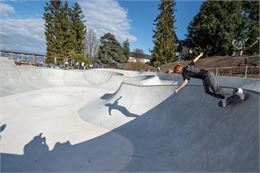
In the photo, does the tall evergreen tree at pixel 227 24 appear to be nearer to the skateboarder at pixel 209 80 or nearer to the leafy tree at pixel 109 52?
the leafy tree at pixel 109 52

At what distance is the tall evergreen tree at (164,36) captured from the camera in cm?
3653

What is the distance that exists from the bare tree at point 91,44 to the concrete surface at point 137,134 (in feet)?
152

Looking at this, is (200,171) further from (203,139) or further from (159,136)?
(159,136)

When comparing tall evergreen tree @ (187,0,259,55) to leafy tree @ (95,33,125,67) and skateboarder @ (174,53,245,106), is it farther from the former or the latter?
skateboarder @ (174,53,245,106)

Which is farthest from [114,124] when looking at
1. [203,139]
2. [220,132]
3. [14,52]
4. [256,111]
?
[14,52]

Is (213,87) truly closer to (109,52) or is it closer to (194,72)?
(194,72)

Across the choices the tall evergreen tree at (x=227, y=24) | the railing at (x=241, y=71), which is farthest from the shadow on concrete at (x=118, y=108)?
the tall evergreen tree at (x=227, y=24)

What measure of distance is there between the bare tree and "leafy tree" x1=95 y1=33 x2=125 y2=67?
7982mm

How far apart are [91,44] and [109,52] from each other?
11915 millimetres

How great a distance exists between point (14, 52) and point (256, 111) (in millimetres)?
22921

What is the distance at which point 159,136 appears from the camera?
6.60m

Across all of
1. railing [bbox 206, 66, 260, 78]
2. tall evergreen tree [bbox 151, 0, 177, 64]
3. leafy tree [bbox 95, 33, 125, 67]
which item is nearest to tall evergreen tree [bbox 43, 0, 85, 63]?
leafy tree [bbox 95, 33, 125, 67]

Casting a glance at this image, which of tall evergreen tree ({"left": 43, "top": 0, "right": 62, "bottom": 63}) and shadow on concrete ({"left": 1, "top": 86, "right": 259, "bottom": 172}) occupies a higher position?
tall evergreen tree ({"left": 43, "top": 0, "right": 62, "bottom": 63})

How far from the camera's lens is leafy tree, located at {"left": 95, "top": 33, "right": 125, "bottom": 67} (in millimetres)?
45969
